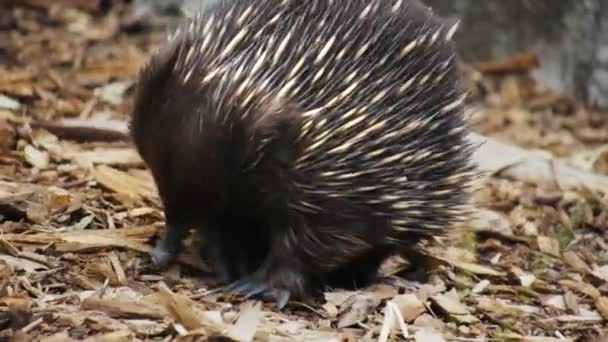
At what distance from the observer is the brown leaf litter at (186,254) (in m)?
3.37

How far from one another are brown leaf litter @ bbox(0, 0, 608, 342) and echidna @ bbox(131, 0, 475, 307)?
21 cm

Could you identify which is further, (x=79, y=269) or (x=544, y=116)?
(x=544, y=116)

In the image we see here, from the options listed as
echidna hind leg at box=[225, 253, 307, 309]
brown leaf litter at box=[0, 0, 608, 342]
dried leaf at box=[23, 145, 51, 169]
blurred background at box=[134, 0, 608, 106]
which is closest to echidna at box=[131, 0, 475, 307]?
echidna hind leg at box=[225, 253, 307, 309]

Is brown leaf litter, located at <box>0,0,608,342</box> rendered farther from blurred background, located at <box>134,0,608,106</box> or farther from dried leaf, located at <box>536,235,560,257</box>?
blurred background, located at <box>134,0,608,106</box>

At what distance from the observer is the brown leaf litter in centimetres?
337

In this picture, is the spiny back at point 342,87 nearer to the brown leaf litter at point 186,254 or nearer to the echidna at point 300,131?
the echidna at point 300,131

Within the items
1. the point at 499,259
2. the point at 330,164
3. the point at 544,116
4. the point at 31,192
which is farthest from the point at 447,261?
the point at 544,116

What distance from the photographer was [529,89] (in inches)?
281

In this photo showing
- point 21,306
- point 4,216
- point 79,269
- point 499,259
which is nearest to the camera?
point 21,306

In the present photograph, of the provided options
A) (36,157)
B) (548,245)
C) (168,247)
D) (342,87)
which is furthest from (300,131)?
(36,157)

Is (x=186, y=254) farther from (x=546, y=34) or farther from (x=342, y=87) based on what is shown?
(x=546, y=34)

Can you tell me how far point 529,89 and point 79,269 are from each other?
163 inches

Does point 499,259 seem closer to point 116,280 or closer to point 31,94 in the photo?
point 116,280

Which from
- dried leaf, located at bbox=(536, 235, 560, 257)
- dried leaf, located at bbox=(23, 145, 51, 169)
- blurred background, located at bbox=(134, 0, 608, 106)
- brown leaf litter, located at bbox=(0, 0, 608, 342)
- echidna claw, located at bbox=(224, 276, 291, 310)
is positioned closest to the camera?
brown leaf litter, located at bbox=(0, 0, 608, 342)
